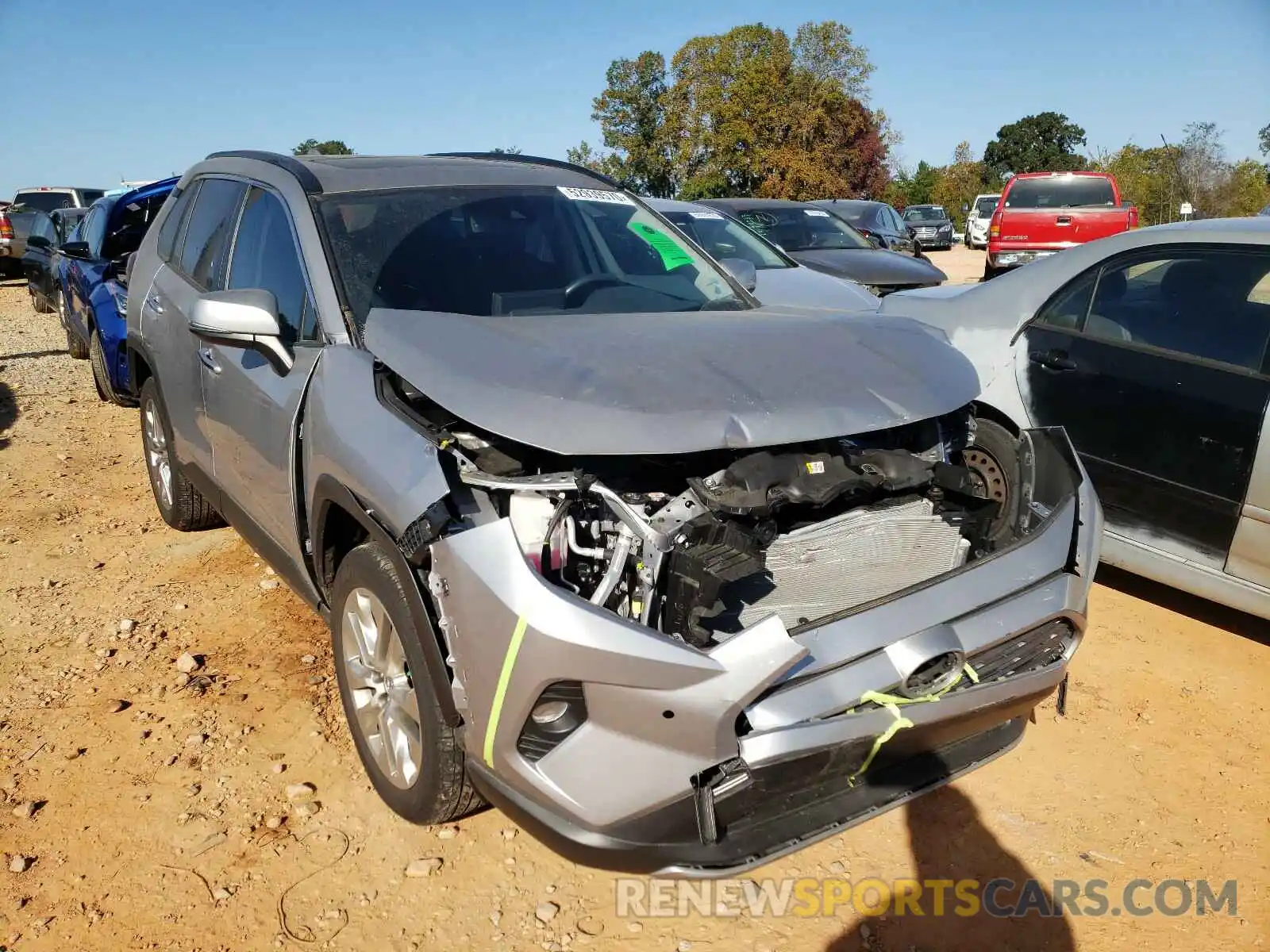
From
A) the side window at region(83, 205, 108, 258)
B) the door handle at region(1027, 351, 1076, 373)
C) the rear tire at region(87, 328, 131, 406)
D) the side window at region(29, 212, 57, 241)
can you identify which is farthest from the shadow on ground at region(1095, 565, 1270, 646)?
the side window at region(29, 212, 57, 241)

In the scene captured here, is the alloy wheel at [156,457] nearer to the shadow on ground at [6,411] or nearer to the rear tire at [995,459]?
the shadow on ground at [6,411]

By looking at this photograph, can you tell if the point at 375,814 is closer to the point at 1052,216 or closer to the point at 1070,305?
the point at 1070,305

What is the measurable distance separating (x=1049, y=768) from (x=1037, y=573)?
3.12ft

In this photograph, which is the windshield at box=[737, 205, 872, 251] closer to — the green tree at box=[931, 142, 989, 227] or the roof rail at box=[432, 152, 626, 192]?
the roof rail at box=[432, 152, 626, 192]

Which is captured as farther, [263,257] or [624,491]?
[263,257]

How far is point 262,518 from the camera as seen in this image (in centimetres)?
343

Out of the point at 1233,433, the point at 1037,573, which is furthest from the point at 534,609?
the point at 1233,433

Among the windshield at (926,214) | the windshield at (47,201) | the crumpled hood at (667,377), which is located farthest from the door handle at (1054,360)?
the windshield at (926,214)

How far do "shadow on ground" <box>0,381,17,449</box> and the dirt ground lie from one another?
3.44 m

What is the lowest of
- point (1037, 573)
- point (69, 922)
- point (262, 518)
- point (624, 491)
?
point (69, 922)

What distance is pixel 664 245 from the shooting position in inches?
152

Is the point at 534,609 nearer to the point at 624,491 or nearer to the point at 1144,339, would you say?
the point at 624,491

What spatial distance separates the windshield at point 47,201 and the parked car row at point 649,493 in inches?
806

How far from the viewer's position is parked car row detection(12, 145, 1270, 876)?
207 cm
